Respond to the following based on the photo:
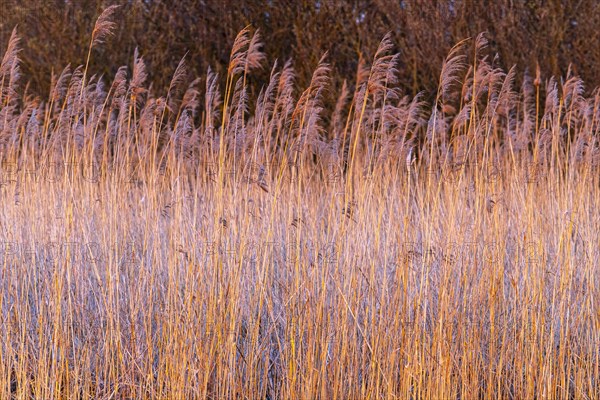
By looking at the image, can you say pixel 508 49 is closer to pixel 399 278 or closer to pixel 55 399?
pixel 399 278

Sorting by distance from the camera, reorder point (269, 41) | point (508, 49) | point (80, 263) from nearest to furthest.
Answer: point (80, 263), point (508, 49), point (269, 41)

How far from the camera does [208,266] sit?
11.2ft

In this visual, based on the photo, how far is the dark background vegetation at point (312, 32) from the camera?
7.35 m

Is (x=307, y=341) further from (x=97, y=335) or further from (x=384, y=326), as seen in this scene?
(x=97, y=335)

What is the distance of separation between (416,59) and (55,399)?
16.9ft

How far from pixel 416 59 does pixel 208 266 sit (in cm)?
454

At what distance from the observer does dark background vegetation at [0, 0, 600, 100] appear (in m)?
7.35

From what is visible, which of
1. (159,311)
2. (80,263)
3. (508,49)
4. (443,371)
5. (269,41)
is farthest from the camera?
(269,41)

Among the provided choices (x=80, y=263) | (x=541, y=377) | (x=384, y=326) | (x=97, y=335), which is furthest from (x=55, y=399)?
(x=541, y=377)

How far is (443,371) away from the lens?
2967mm

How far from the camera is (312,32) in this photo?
7648 mm

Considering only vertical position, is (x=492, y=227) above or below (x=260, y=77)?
below

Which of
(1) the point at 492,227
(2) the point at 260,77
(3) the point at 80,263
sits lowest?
(3) the point at 80,263

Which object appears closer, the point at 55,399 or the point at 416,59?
the point at 55,399
